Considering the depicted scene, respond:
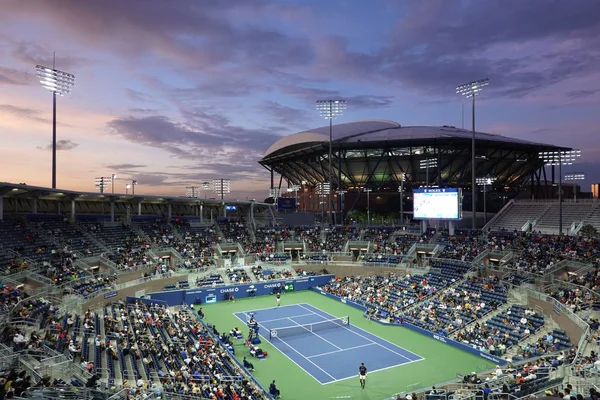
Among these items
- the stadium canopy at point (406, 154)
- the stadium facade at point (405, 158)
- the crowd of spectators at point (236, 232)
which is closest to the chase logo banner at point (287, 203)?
the stadium facade at point (405, 158)

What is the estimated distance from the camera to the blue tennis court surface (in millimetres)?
24172

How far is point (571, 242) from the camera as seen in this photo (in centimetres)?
3597

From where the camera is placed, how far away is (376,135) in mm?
66625

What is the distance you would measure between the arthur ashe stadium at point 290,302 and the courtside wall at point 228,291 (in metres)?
0.15

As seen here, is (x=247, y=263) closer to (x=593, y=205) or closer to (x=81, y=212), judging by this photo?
(x=81, y=212)

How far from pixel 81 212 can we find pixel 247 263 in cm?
1864

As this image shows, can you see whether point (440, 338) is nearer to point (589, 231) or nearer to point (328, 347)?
point (328, 347)

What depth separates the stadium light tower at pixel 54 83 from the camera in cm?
3425

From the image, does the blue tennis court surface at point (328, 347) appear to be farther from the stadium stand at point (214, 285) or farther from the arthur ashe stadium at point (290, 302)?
the stadium stand at point (214, 285)

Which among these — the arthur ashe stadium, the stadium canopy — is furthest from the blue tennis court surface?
the stadium canopy

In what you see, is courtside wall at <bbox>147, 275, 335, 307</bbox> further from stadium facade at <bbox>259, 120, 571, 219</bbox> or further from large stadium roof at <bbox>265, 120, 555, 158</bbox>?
large stadium roof at <bbox>265, 120, 555, 158</bbox>

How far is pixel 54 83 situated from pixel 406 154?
159 feet

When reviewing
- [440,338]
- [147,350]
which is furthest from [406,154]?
[147,350]

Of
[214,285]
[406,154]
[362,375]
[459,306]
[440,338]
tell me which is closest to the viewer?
[362,375]
